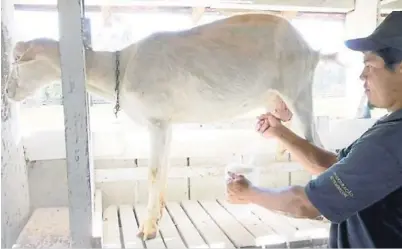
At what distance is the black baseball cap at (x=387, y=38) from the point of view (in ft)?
2.69

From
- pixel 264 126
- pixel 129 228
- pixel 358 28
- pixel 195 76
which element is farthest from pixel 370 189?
pixel 358 28

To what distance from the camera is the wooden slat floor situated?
4.32 ft

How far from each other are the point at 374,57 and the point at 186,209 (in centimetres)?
99

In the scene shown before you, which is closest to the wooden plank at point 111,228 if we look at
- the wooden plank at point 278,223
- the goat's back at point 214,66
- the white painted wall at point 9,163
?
the white painted wall at point 9,163

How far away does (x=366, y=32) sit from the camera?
1.68 m

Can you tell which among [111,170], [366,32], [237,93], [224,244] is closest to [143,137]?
[111,170]

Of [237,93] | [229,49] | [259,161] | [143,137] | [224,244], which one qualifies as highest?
[229,49]

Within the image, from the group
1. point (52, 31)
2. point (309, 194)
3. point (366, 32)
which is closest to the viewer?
point (309, 194)

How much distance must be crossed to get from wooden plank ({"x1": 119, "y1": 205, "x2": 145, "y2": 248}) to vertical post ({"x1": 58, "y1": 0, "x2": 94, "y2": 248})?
383mm

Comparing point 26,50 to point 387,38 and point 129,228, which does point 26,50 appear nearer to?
point 129,228

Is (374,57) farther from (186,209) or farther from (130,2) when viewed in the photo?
(186,209)

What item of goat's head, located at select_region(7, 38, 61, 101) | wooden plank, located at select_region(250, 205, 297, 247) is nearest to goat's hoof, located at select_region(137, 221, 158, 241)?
wooden plank, located at select_region(250, 205, 297, 247)

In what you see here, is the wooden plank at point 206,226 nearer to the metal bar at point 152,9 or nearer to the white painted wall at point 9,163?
the white painted wall at point 9,163

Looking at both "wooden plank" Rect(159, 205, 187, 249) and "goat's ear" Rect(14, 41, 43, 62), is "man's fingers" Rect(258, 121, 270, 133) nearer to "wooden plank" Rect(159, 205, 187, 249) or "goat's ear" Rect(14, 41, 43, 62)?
"wooden plank" Rect(159, 205, 187, 249)
